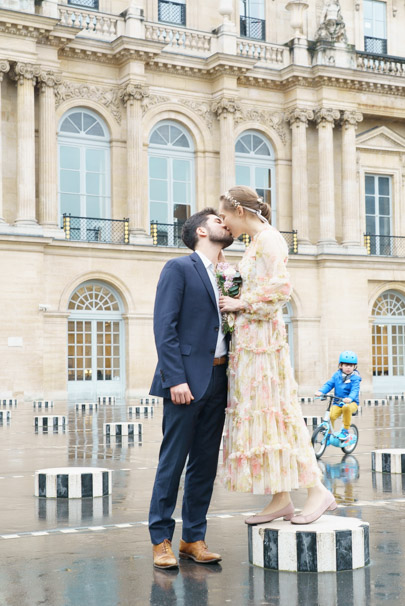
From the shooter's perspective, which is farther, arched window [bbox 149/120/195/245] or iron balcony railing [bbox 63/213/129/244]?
arched window [bbox 149/120/195/245]

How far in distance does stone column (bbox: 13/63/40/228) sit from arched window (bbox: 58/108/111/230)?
2.06 meters

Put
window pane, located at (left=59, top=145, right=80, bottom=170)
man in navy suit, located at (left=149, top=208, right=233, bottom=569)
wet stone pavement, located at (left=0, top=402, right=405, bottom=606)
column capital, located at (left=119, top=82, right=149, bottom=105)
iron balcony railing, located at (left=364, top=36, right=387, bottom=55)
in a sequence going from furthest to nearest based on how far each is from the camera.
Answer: iron balcony railing, located at (left=364, top=36, right=387, bottom=55), column capital, located at (left=119, top=82, right=149, bottom=105), window pane, located at (left=59, top=145, right=80, bottom=170), man in navy suit, located at (left=149, top=208, right=233, bottom=569), wet stone pavement, located at (left=0, top=402, right=405, bottom=606)

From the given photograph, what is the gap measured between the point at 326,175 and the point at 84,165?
9082 millimetres

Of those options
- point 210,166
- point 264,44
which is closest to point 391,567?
point 210,166

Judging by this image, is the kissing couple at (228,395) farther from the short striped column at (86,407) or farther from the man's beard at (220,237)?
the short striped column at (86,407)

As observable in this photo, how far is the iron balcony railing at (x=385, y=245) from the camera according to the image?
37656 millimetres

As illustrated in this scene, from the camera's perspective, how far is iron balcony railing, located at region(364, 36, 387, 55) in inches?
1538

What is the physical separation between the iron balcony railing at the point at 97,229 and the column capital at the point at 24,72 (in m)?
4.46

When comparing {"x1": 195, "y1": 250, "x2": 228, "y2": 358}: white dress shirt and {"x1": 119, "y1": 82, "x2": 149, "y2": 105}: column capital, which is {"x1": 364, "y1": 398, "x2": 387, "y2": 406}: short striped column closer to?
{"x1": 119, "y1": 82, "x2": 149, "y2": 105}: column capital

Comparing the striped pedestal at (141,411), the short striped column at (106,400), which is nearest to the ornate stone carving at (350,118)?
the short striped column at (106,400)

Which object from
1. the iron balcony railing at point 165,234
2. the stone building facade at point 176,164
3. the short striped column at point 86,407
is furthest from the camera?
the iron balcony railing at point 165,234

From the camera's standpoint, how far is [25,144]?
99.2 feet

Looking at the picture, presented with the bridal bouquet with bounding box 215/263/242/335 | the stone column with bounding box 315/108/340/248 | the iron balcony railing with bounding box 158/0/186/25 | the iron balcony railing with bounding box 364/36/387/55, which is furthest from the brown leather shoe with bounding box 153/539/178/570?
the iron balcony railing with bounding box 364/36/387/55

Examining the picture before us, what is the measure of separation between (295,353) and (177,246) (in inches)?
246
